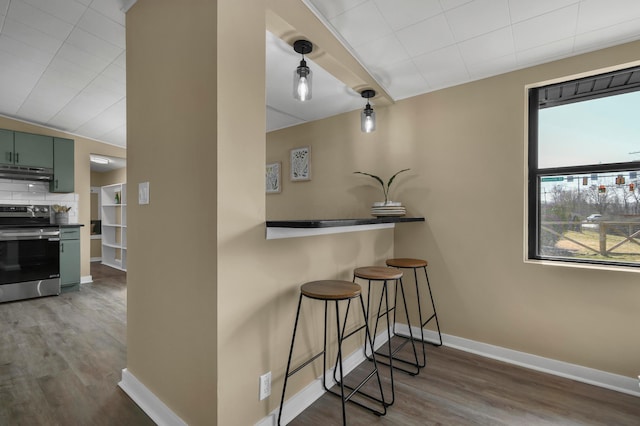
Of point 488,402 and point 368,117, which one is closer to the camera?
point 488,402

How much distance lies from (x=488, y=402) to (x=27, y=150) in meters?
5.88

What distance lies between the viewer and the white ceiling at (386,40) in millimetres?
1800

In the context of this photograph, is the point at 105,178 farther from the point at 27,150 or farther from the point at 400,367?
the point at 400,367

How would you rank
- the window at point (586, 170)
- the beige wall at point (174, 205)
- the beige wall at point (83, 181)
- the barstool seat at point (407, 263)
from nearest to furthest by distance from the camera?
the beige wall at point (174, 205), the window at point (586, 170), the barstool seat at point (407, 263), the beige wall at point (83, 181)

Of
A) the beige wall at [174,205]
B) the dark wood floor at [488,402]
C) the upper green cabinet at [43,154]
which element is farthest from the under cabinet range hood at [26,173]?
the dark wood floor at [488,402]

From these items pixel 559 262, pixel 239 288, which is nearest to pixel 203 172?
pixel 239 288

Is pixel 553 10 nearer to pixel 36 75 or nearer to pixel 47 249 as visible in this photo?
pixel 36 75

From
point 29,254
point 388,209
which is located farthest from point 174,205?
point 29,254

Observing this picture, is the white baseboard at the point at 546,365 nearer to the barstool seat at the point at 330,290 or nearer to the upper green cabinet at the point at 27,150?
the barstool seat at the point at 330,290

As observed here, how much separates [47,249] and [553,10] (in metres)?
5.85

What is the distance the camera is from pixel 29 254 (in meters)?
3.94

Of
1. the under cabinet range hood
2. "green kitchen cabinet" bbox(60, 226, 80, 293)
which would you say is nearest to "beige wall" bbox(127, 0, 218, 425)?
"green kitchen cabinet" bbox(60, 226, 80, 293)

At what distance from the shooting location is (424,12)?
1.84 meters

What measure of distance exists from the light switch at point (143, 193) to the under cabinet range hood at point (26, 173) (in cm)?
366
